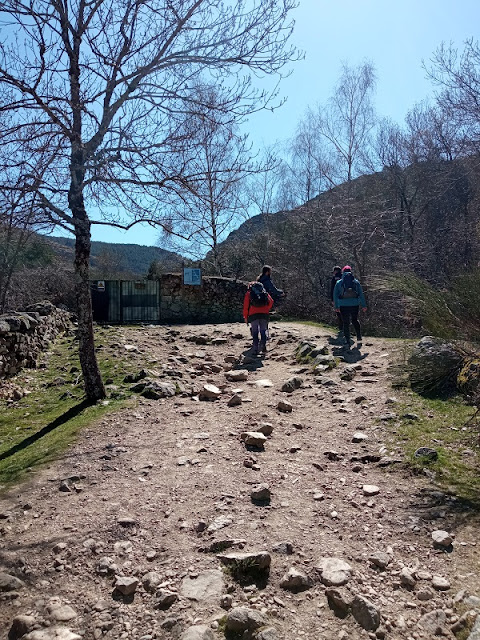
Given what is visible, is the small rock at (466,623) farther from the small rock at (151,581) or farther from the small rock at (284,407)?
the small rock at (284,407)

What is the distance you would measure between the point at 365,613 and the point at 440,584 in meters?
0.53

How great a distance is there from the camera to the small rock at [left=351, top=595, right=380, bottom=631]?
2.34 meters

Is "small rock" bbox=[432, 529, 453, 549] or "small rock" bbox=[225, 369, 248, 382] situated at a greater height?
"small rock" bbox=[225, 369, 248, 382]

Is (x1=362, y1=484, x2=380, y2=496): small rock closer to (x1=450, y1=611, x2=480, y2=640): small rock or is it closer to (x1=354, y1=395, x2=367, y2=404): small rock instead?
(x1=450, y1=611, x2=480, y2=640): small rock

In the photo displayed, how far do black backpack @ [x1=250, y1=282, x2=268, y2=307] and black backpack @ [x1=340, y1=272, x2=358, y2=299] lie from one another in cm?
150

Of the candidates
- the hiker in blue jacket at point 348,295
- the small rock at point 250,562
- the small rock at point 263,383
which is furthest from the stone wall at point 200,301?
the small rock at point 250,562

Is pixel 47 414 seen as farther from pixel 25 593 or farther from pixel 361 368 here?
pixel 361 368

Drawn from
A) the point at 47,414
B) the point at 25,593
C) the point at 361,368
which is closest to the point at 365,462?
the point at 25,593

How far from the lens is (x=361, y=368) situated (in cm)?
771

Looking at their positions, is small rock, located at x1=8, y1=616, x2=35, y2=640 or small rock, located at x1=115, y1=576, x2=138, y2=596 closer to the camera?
small rock, located at x1=8, y1=616, x2=35, y2=640

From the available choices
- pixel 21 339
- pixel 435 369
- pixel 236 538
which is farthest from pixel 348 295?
pixel 236 538

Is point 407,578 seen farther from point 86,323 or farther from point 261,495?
point 86,323

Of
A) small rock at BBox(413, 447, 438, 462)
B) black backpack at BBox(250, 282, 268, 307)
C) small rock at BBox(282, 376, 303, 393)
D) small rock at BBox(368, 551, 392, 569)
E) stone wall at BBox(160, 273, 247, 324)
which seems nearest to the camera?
small rock at BBox(368, 551, 392, 569)

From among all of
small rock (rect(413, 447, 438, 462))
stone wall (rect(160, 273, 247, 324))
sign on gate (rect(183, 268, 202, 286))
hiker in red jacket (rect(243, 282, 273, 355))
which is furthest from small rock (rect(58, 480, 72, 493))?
sign on gate (rect(183, 268, 202, 286))
